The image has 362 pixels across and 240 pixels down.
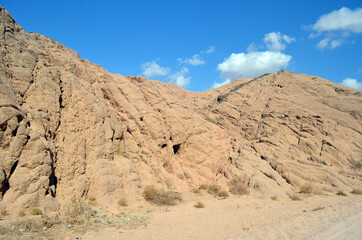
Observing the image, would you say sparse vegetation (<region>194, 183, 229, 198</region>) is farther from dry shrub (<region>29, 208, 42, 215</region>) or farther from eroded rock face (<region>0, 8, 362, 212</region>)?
dry shrub (<region>29, 208, 42, 215</region>)

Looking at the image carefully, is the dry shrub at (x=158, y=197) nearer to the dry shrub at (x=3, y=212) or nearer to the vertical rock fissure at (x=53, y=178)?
the vertical rock fissure at (x=53, y=178)

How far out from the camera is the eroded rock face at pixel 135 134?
869 cm

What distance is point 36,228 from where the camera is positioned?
6859 millimetres

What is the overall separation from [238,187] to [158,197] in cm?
513

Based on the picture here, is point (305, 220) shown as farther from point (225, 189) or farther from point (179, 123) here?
point (179, 123)

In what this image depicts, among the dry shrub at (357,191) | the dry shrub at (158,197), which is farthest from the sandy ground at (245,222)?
the dry shrub at (357,191)

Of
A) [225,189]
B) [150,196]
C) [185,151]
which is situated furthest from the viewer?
[185,151]

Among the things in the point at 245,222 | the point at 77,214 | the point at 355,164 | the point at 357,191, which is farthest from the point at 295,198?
the point at 77,214

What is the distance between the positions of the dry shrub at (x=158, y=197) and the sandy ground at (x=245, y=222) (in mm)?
501

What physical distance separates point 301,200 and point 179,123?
7.68 m

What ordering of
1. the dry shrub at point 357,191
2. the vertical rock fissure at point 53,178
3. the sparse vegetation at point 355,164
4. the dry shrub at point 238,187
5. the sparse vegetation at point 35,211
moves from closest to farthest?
1. the sparse vegetation at point 35,211
2. the vertical rock fissure at point 53,178
3. the dry shrub at point 238,187
4. the dry shrub at point 357,191
5. the sparse vegetation at point 355,164

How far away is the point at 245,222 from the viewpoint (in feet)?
30.9

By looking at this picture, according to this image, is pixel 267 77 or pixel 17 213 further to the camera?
pixel 267 77

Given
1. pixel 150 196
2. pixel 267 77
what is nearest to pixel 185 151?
pixel 150 196
